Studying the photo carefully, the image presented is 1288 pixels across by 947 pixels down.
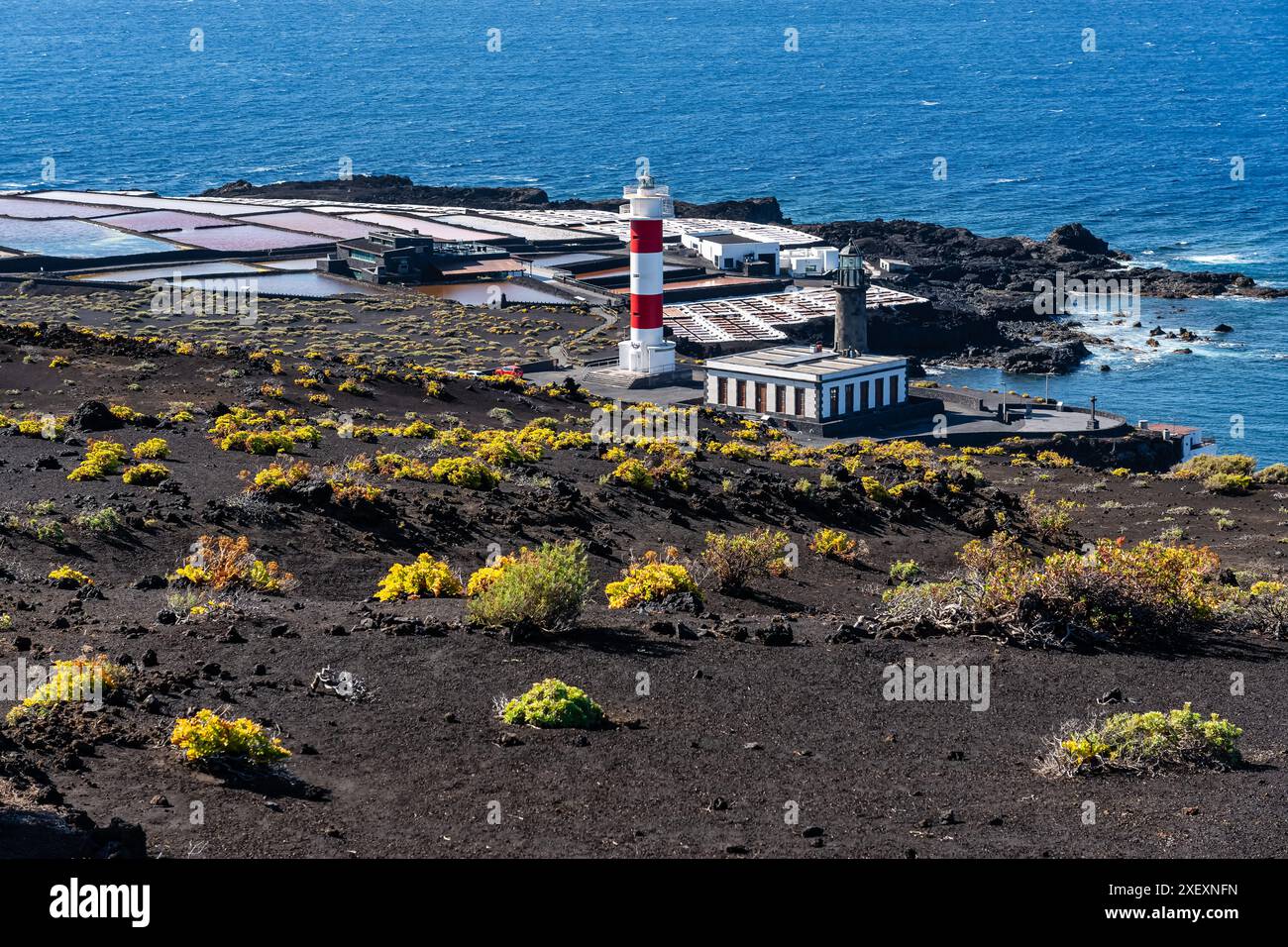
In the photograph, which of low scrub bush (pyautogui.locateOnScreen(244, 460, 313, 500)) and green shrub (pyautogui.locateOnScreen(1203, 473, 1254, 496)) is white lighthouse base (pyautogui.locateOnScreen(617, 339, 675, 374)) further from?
low scrub bush (pyautogui.locateOnScreen(244, 460, 313, 500))

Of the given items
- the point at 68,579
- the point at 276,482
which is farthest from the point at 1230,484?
the point at 68,579

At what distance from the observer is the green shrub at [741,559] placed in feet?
85.7

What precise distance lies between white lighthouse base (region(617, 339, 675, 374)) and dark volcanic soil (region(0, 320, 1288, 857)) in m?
33.9

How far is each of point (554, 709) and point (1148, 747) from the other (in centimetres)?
637

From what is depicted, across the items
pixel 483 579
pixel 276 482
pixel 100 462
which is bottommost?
pixel 483 579

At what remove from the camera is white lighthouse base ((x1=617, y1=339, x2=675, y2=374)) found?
65.2m

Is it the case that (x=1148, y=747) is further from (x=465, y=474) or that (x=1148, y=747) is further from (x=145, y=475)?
(x=145, y=475)

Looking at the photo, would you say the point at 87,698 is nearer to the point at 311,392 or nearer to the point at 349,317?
the point at 311,392

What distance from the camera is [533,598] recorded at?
20953 millimetres

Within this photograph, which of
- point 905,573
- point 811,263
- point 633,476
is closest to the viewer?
point 905,573

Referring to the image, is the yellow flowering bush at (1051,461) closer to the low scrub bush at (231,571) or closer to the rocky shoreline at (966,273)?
the rocky shoreline at (966,273)

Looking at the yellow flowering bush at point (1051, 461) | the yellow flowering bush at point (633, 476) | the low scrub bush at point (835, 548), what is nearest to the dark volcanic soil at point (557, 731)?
the low scrub bush at point (835, 548)

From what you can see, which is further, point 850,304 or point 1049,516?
point 850,304

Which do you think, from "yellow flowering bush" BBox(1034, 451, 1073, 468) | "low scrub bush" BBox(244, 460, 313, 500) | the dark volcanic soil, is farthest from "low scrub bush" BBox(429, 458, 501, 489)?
"yellow flowering bush" BBox(1034, 451, 1073, 468)
